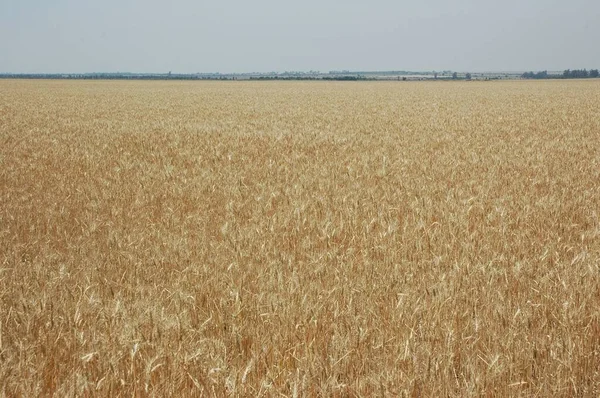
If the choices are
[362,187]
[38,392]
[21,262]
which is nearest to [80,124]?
[362,187]

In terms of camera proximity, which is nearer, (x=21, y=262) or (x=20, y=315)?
(x=20, y=315)

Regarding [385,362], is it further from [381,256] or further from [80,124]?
[80,124]

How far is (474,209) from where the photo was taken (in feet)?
20.0

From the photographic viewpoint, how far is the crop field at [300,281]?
252cm

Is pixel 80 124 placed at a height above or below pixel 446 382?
below

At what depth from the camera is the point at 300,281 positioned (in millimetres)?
3807

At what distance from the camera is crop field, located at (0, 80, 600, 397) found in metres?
2.52

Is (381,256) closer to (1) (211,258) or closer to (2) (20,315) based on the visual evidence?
(1) (211,258)

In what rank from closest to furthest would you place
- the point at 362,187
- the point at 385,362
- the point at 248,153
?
the point at 385,362
the point at 362,187
the point at 248,153

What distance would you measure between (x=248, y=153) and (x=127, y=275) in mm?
7356

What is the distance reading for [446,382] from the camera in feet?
7.81

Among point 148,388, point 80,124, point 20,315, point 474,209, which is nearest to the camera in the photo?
point 148,388

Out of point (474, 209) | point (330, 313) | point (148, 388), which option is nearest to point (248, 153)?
point (474, 209)

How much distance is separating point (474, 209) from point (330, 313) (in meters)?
3.46
